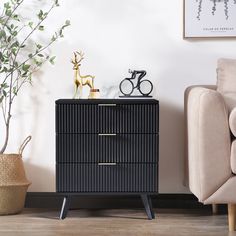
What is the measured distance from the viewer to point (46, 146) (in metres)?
3.17

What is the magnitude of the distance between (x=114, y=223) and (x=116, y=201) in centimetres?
44

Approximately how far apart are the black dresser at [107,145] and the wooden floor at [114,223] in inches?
6.3

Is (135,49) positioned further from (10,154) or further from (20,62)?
(10,154)

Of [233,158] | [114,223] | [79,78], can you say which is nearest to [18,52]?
[79,78]

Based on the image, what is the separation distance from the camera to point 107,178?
9.15 feet

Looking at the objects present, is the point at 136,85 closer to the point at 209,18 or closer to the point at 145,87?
the point at 145,87

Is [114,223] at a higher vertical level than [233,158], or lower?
lower

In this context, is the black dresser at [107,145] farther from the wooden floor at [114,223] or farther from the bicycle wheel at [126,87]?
the bicycle wheel at [126,87]

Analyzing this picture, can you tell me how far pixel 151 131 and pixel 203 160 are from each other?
0.42 metres

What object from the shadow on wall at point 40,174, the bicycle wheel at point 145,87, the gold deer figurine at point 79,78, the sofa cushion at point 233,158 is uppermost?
the gold deer figurine at point 79,78

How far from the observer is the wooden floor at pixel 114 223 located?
251cm

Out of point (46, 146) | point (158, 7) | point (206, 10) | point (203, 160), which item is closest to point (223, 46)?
point (206, 10)

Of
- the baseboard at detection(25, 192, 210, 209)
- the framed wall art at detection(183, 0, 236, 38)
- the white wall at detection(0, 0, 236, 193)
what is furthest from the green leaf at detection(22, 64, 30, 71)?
the framed wall art at detection(183, 0, 236, 38)

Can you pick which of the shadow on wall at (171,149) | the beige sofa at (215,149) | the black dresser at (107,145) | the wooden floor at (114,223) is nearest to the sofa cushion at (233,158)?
the beige sofa at (215,149)
